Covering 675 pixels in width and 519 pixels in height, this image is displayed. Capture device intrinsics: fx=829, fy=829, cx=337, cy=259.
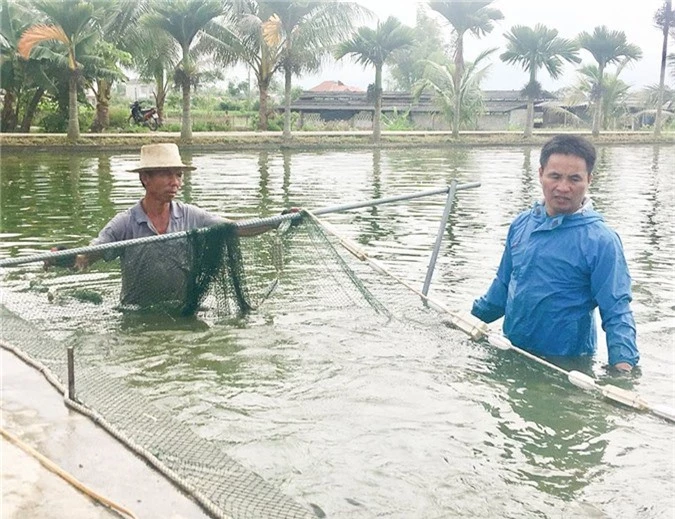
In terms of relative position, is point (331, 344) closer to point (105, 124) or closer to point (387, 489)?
point (387, 489)

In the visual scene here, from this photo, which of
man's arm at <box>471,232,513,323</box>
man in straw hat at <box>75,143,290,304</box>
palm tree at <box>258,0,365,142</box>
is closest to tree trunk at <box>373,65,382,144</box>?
palm tree at <box>258,0,365,142</box>

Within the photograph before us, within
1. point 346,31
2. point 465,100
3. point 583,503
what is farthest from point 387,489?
point 465,100

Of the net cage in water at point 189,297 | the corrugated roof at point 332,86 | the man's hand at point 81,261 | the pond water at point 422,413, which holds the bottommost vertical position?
the pond water at point 422,413

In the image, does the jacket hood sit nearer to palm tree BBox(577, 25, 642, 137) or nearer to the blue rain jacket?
the blue rain jacket

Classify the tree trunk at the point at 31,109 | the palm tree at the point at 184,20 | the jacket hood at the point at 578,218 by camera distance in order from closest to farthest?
the jacket hood at the point at 578,218
the palm tree at the point at 184,20
the tree trunk at the point at 31,109

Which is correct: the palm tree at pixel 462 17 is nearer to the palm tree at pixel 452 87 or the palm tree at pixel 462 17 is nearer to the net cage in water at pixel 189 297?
the palm tree at pixel 452 87

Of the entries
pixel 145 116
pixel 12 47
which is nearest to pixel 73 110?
pixel 12 47

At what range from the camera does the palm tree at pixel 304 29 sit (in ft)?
104

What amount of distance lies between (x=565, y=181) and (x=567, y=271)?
0.48m

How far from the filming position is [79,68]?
27469 mm

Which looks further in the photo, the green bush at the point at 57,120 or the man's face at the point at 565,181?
the green bush at the point at 57,120

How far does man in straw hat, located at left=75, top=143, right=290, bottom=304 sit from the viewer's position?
567 centimetres

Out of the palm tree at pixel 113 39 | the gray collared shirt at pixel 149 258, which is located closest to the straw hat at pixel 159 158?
the gray collared shirt at pixel 149 258

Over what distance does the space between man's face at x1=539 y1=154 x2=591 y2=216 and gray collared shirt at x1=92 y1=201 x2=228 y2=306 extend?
259cm
